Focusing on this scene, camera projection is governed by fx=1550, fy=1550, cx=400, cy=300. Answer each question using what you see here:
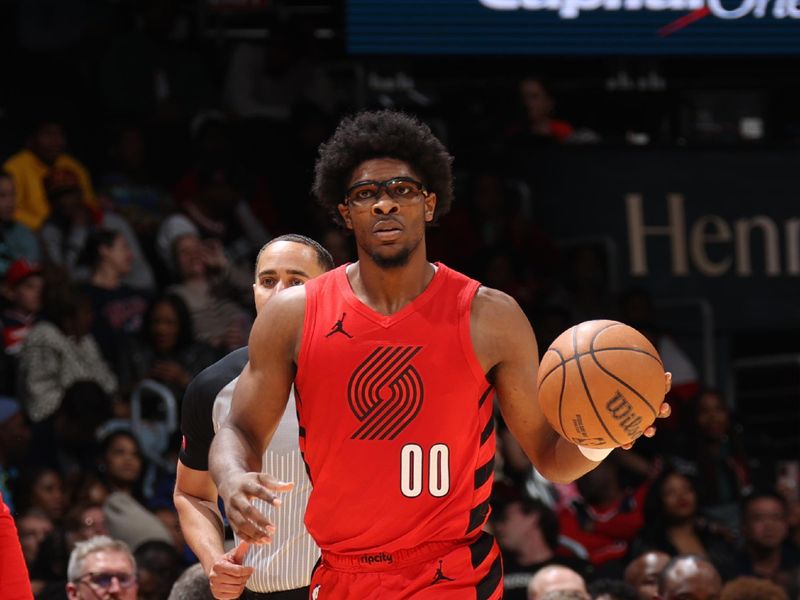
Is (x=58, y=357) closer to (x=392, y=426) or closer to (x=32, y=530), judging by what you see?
(x=32, y=530)

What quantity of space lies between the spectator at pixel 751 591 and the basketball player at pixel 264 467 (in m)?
2.74

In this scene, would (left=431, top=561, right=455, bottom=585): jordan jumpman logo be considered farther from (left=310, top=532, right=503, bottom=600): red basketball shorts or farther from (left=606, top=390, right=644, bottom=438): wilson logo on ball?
(left=606, top=390, right=644, bottom=438): wilson logo on ball

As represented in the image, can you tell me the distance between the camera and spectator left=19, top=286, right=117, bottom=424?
29.3 feet

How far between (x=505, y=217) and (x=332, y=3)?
2524mm

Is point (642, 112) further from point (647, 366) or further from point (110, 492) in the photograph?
point (647, 366)

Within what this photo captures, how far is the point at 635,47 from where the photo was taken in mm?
9477

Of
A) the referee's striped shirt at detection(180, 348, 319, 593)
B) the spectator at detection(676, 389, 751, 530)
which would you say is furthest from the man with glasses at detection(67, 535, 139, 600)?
the spectator at detection(676, 389, 751, 530)

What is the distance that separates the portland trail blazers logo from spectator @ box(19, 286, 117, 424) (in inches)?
203

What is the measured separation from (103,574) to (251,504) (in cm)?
277

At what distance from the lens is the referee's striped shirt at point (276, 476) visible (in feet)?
16.1

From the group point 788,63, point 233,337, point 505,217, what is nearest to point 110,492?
point 233,337

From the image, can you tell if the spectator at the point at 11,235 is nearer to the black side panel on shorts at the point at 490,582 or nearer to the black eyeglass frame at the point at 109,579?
the black eyeglass frame at the point at 109,579

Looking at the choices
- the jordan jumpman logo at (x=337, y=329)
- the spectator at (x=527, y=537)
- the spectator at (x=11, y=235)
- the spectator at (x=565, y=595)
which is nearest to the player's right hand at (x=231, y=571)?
the jordan jumpman logo at (x=337, y=329)

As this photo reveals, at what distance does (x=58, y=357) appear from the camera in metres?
Answer: 9.02
